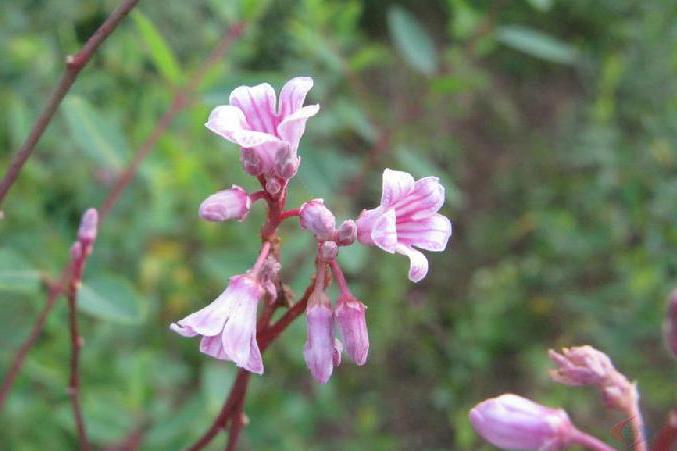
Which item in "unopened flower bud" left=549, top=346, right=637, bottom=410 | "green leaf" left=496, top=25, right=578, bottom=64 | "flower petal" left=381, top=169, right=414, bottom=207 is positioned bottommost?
"green leaf" left=496, top=25, right=578, bottom=64

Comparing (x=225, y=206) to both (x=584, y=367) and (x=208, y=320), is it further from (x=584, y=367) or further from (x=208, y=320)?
(x=584, y=367)

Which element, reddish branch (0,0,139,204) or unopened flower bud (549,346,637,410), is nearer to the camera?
unopened flower bud (549,346,637,410)

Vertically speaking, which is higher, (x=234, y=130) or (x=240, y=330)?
(x=234, y=130)

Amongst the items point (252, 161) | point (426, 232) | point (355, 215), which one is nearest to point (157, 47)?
point (252, 161)

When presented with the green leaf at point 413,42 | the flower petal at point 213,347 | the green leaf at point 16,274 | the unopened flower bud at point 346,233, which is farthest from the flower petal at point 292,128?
the green leaf at point 413,42

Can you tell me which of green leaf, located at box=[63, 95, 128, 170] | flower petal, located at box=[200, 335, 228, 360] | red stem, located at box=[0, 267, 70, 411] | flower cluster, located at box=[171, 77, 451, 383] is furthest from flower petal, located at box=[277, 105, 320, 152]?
green leaf, located at box=[63, 95, 128, 170]

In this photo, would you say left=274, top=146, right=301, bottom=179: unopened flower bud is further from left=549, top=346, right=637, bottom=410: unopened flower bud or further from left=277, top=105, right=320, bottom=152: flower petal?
left=549, top=346, right=637, bottom=410: unopened flower bud
